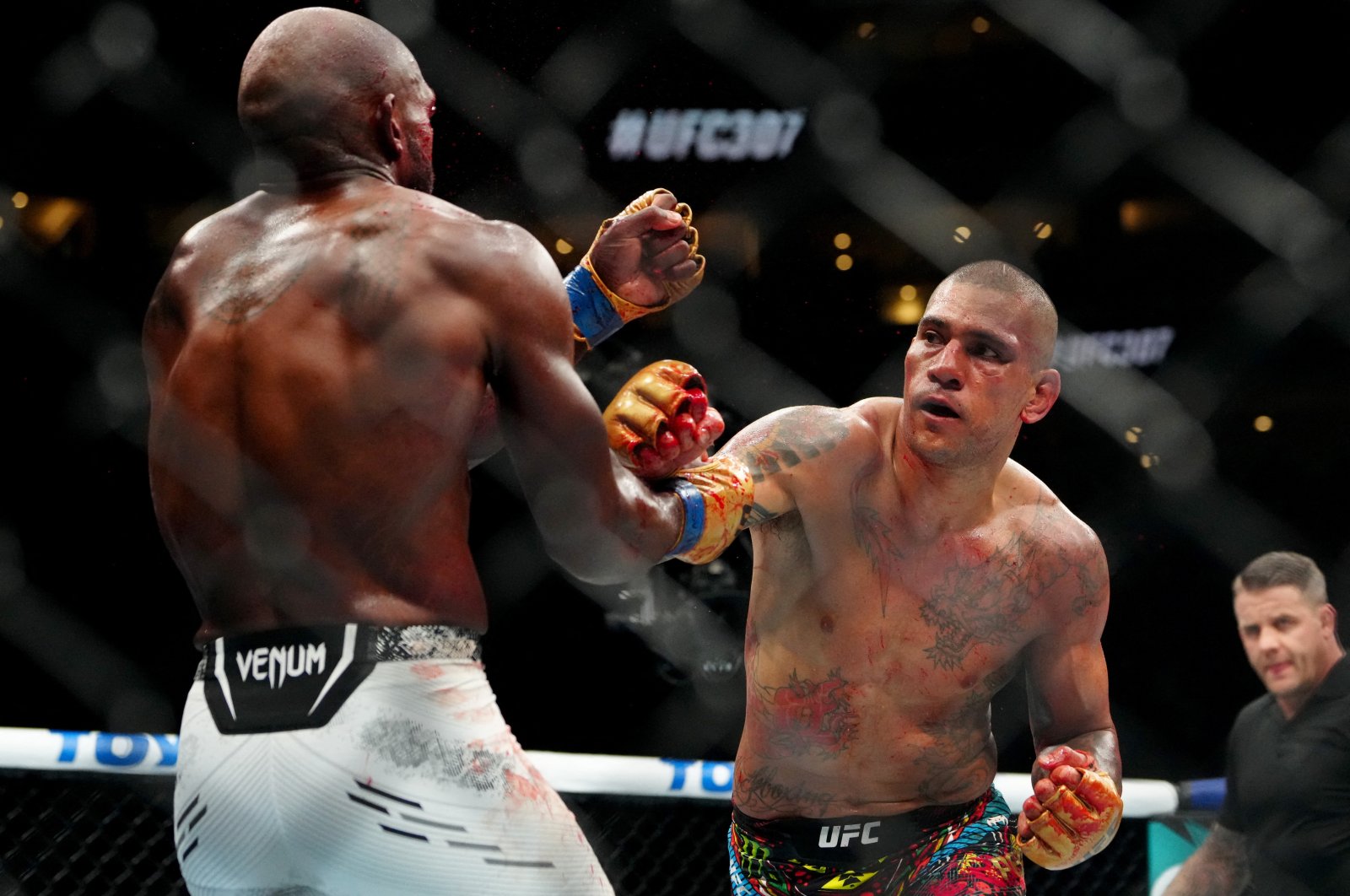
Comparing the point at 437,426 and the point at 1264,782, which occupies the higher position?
the point at 437,426

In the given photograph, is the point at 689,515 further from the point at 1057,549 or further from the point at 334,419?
the point at 1057,549

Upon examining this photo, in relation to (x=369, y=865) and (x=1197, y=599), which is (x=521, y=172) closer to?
(x=1197, y=599)

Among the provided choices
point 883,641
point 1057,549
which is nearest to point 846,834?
point 883,641

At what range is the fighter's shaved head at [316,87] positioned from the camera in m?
1.43

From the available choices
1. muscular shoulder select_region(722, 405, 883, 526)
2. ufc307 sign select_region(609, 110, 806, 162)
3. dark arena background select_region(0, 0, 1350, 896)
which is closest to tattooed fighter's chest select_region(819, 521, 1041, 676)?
muscular shoulder select_region(722, 405, 883, 526)

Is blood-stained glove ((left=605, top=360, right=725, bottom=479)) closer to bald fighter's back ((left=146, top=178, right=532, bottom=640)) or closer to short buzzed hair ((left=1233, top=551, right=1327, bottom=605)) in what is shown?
bald fighter's back ((left=146, top=178, right=532, bottom=640))

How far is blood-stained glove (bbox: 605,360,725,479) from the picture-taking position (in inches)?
66.6

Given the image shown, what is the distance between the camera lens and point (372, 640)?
1.29m

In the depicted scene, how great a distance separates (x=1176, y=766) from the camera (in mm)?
4352

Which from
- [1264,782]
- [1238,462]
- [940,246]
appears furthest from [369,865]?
[1238,462]

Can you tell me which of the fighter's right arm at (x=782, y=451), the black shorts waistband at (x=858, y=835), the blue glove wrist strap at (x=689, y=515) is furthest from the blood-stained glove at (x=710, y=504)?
the black shorts waistband at (x=858, y=835)

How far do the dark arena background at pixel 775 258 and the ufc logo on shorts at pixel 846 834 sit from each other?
1.36m

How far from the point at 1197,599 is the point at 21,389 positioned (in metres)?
3.66

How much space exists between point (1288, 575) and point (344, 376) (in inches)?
96.3
